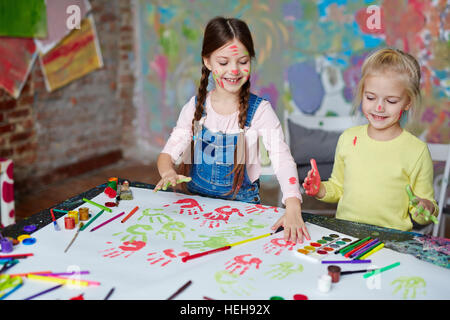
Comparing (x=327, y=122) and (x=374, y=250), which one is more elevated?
(x=327, y=122)

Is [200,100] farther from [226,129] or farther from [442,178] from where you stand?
[442,178]

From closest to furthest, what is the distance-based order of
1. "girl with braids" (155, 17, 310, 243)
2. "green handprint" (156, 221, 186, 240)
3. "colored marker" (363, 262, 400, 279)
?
"colored marker" (363, 262, 400, 279) < "green handprint" (156, 221, 186, 240) < "girl with braids" (155, 17, 310, 243)

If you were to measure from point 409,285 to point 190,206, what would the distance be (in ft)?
2.19

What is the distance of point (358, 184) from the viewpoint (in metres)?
1.46

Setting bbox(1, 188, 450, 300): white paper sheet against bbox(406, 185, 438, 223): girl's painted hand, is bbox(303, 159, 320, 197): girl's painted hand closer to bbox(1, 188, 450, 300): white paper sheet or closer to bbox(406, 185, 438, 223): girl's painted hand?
bbox(1, 188, 450, 300): white paper sheet

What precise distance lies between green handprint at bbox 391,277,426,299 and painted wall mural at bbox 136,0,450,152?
2.09 meters

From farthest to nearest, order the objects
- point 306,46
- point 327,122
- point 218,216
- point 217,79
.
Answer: point 306,46, point 327,122, point 217,79, point 218,216

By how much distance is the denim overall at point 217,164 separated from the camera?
5.21 feet

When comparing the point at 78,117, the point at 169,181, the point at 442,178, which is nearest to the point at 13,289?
the point at 169,181

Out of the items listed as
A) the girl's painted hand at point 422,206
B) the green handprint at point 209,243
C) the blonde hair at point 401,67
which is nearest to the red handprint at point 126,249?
the green handprint at point 209,243

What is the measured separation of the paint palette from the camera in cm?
108

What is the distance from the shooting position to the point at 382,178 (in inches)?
56.1

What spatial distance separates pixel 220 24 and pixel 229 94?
238 millimetres

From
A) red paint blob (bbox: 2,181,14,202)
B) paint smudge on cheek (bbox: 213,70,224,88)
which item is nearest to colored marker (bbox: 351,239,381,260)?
paint smudge on cheek (bbox: 213,70,224,88)
